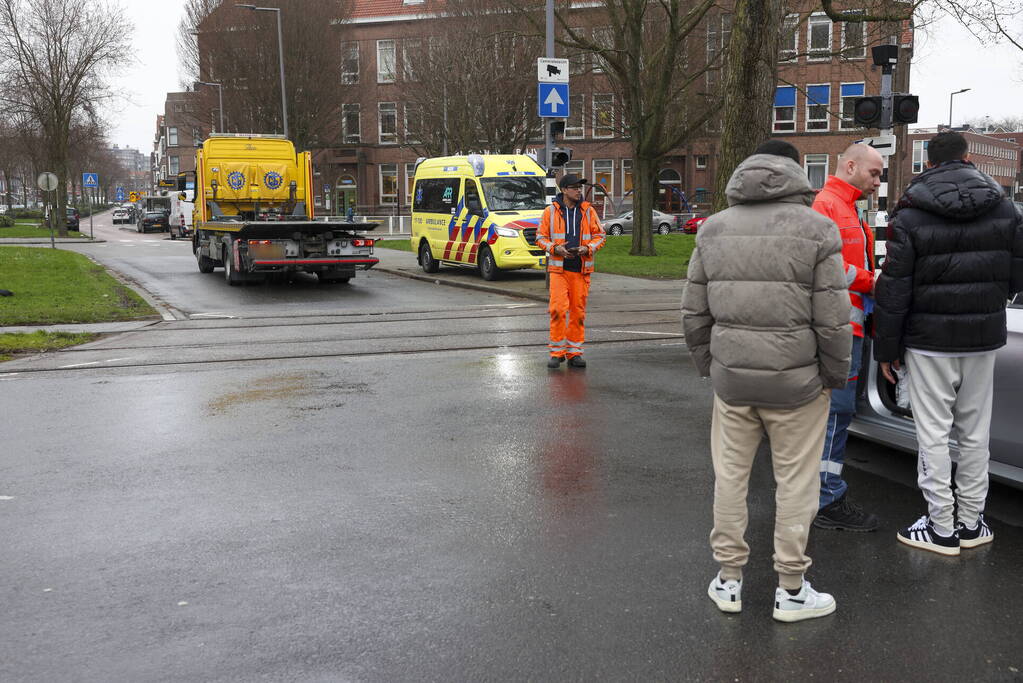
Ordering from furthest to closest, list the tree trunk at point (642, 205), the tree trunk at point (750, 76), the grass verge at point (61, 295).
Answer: the tree trunk at point (642, 205), the tree trunk at point (750, 76), the grass verge at point (61, 295)

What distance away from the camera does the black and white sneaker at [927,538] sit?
14.5 ft

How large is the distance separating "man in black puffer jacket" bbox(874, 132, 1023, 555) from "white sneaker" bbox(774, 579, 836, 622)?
3.13 feet

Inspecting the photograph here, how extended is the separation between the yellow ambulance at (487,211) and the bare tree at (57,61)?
107 feet

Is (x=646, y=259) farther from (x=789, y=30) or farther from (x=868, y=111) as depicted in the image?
(x=868, y=111)

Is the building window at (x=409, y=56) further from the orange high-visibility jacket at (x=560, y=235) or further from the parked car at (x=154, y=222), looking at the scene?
the orange high-visibility jacket at (x=560, y=235)

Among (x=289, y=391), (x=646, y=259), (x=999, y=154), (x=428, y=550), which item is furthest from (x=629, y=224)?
(x=999, y=154)

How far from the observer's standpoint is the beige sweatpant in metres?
3.72

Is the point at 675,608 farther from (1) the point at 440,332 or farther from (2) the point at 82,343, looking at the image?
(2) the point at 82,343

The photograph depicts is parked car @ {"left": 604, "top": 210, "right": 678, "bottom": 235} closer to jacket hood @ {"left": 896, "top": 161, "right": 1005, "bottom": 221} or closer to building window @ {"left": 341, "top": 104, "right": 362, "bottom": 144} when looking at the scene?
building window @ {"left": 341, "top": 104, "right": 362, "bottom": 144}

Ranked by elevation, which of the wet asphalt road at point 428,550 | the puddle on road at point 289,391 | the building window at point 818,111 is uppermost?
the building window at point 818,111

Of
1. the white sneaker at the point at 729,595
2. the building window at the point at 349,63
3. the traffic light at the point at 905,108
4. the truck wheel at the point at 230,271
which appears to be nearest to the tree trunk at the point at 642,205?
the truck wheel at the point at 230,271

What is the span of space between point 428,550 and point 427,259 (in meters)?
17.8

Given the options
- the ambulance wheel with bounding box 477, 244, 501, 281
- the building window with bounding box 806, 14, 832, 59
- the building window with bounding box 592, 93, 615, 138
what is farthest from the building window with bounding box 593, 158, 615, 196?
the ambulance wheel with bounding box 477, 244, 501, 281

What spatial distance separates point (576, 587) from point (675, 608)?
0.43 m
